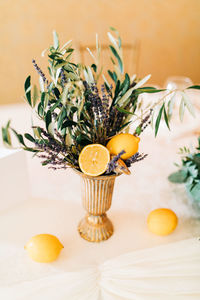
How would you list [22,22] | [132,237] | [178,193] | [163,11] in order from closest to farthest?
1. [132,237]
2. [178,193]
3. [22,22]
4. [163,11]

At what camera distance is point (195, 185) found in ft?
2.66

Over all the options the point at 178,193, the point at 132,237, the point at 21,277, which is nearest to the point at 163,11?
the point at 178,193

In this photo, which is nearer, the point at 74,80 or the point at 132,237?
the point at 74,80

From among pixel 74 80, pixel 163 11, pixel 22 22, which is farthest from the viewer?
pixel 163 11

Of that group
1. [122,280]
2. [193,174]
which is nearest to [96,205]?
[122,280]

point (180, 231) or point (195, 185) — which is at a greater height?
point (195, 185)

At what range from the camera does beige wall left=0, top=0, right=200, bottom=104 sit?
2621 millimetres

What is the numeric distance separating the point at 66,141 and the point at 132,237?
369 millimetres

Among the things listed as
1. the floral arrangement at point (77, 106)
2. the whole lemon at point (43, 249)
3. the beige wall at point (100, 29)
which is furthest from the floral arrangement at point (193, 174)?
the beige wall at point (100, 29)

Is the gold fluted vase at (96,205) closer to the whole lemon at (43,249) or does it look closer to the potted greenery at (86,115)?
the potted greenery at (86,115)

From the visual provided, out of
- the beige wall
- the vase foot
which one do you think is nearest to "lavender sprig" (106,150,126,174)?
the vase foot

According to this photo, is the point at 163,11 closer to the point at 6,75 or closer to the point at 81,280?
the point at 6,75

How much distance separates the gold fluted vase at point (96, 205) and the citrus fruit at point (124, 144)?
7cm

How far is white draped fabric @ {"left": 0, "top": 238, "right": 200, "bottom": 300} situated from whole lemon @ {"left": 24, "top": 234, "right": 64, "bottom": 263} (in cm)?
3
